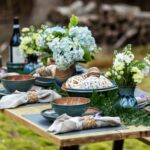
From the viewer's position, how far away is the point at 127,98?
3693 millimetres

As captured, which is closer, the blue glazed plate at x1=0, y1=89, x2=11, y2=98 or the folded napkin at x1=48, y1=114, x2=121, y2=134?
the folded napkin at x1=48, y1=114, x2=121, y2=134

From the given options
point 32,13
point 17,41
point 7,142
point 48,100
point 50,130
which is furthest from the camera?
point 32,13

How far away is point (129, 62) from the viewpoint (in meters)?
3.65

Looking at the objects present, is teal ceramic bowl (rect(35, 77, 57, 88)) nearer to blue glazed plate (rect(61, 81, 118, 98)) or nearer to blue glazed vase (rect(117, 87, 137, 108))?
blue glazed plate (rect(61, 81, 118, 98))

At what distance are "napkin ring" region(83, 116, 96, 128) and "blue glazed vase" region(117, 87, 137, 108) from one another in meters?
0.35

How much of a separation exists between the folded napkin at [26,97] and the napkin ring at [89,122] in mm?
564

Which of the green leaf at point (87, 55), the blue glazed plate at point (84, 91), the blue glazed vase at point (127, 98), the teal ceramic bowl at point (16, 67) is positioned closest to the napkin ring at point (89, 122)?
the blue glazed vase at point (127, 98)

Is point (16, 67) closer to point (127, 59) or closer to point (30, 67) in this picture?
point (30, 67)

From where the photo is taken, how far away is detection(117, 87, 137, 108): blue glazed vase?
367 centimetres

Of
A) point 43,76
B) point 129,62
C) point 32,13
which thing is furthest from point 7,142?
point 32,13

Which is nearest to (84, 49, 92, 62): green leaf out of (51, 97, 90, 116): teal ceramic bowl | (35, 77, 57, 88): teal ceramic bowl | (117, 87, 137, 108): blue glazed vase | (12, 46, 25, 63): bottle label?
(35, 77, 57, 88): teal ceramic bowl

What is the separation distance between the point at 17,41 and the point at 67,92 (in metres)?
1.16

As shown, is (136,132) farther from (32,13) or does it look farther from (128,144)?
(32,13)

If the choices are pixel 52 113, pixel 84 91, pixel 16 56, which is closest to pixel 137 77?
pixel 84 91
